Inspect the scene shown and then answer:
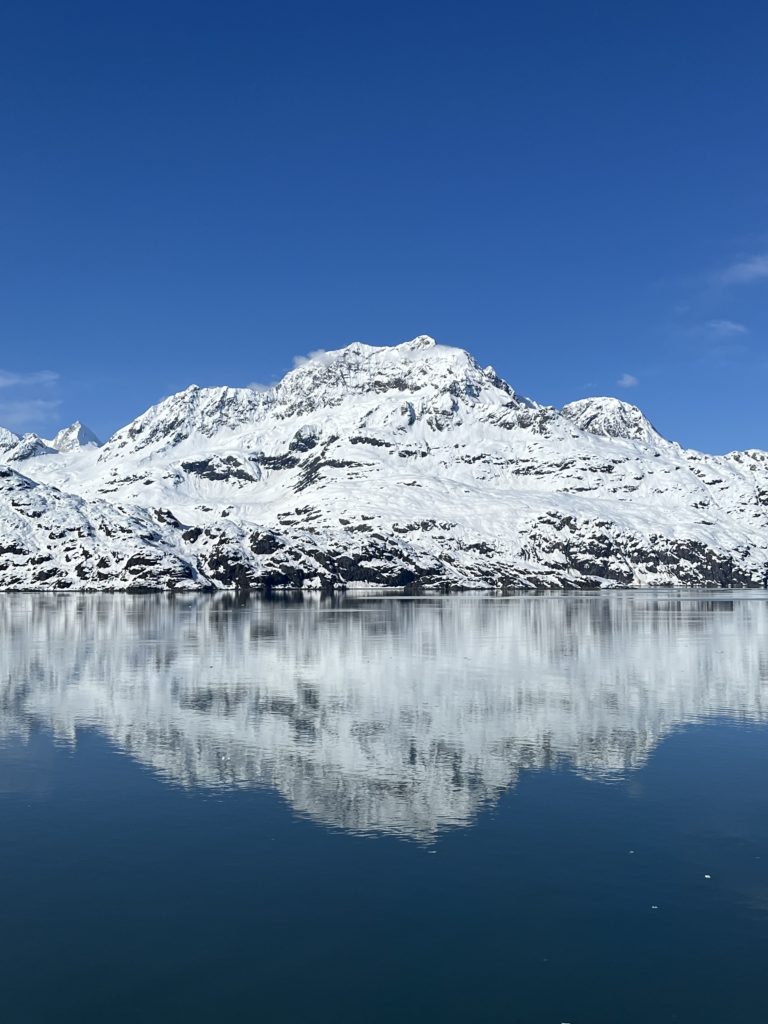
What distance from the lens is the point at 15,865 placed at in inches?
1224

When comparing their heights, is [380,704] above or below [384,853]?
above

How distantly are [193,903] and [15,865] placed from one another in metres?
7.46

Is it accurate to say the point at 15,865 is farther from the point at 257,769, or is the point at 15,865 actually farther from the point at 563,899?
the point at 563,899

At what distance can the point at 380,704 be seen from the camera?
2517 inches

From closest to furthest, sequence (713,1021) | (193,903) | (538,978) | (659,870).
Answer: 1. (713,1021)
2. (538,978)
3. (193,903)
4. (659,870)

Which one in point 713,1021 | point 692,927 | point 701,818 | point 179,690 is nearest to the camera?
point 713,1021

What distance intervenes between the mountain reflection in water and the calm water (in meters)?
0.32

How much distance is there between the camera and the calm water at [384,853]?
893 inches

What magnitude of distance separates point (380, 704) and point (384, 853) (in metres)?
31.8

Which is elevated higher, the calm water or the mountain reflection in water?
the mountain reflection in water

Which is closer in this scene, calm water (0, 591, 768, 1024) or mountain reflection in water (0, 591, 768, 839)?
calm water (0, 591, 768, 1024)

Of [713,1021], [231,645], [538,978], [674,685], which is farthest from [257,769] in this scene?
[231,645]

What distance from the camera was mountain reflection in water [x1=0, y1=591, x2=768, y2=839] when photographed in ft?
140

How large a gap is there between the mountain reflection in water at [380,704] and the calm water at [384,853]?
0.32 meters
